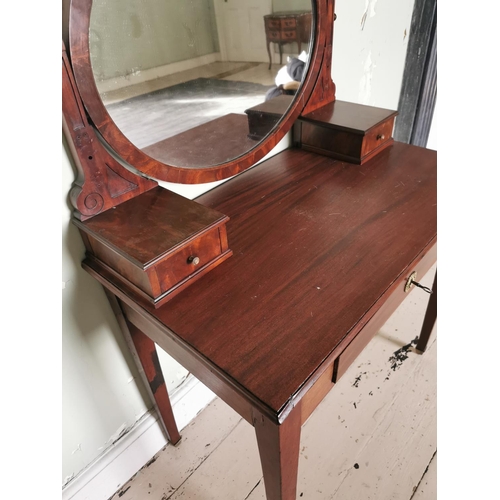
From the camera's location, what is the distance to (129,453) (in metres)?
1.18

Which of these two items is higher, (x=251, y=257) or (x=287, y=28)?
(x=287, y=28)

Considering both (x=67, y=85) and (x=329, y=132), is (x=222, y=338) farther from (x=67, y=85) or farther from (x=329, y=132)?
(x=329, y=132)

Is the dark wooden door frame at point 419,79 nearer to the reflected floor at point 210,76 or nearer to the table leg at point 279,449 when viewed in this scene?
the reflected floor at point 210,76

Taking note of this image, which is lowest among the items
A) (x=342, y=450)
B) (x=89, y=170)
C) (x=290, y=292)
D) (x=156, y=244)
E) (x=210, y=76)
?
(x=342, y=450)

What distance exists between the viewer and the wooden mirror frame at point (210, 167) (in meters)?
0.63

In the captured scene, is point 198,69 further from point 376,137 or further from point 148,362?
point 148,362

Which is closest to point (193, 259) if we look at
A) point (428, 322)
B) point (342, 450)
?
point (342, 450)

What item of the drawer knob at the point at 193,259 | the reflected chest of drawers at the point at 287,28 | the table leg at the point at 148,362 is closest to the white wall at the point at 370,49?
the reflected chest of drawers at the point at 287,28

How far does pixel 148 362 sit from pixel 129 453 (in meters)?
0.38

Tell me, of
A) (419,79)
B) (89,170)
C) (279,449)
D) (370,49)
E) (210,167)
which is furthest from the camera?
(419,79)

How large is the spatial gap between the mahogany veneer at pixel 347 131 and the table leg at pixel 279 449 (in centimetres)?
74

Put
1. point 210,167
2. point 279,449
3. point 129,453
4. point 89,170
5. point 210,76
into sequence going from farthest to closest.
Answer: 1. point 129,453
2. point 210,167
3. point 210,76
4. point 89,170
5. point 279,449

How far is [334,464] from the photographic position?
4.00 feet
